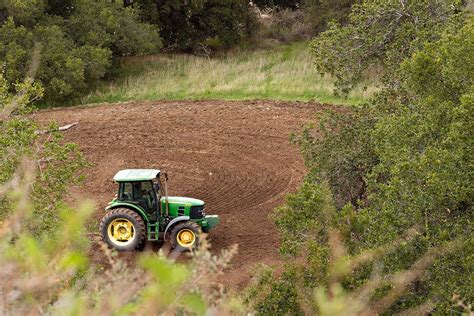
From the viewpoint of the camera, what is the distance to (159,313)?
456 cm

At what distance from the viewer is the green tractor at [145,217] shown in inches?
587

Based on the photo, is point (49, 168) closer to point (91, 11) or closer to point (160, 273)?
point (160, 273)

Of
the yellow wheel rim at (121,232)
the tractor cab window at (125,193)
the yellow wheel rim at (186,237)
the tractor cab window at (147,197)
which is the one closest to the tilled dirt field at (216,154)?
the yellow wheel rim at (121,232)

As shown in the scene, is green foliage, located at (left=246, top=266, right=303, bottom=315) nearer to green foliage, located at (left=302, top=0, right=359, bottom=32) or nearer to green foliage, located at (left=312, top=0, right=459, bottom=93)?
green foliage, located at (left=312, top=0, right=459, bottom=93)

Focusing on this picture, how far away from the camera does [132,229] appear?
15.1m

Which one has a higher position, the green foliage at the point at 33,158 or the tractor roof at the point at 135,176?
the green foliage at the point at 33,158

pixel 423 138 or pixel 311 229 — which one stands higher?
pixel 423 138

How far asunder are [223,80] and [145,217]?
15.5 metres

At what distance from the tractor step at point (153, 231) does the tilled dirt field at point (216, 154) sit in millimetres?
545

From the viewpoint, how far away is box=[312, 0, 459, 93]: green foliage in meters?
15.5

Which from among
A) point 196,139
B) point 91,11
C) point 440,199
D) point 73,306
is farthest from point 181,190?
point 73,306

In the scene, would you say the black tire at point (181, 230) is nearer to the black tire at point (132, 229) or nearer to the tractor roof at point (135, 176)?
the black tire at point (132, 229)

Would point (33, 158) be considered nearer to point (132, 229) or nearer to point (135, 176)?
point (135, 176)

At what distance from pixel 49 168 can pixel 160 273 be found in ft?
32.1
